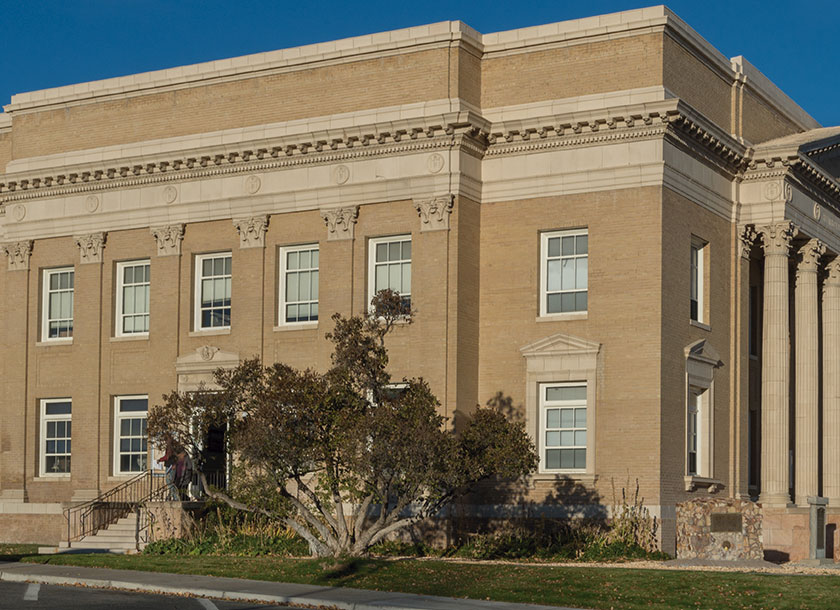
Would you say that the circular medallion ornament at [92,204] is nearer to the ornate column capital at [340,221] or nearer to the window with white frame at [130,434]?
the window with white frame at [130,434]

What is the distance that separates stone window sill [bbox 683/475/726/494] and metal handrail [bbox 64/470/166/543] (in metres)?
13.5

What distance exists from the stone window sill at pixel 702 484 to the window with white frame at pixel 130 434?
15.0 m

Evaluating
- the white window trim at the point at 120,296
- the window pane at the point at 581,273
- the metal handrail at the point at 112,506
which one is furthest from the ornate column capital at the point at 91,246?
the window pane at the point at 581,273

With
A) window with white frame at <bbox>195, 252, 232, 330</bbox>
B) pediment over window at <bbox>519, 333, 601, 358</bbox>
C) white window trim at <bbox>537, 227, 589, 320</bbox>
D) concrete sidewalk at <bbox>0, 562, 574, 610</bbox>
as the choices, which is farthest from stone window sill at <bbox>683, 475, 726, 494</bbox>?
window with white frame at <bbox>195, 252, 232, 330</bbox>

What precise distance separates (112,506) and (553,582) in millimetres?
16521

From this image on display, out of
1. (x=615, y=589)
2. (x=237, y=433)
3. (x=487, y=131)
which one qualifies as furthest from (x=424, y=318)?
(x=615, y=589)

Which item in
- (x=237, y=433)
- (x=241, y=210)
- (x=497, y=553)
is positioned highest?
(x=241, y=210)

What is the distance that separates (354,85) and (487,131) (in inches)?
158

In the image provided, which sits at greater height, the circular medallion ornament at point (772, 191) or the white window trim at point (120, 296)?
the circular medallion ornament at point (772, 191)

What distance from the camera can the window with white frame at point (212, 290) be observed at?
38.8 metres

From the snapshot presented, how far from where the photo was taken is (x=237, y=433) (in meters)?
28.6

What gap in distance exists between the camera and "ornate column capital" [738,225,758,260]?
38.0m

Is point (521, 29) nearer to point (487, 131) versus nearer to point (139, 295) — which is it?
point (487, 131)

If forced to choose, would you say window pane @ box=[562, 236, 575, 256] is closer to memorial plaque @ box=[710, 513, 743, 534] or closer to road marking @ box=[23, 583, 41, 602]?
memorial plaque @ box=[710, 513, 743, 534]
